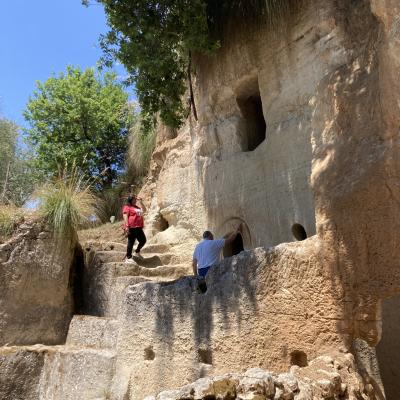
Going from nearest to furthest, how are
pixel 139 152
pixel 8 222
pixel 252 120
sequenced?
pixel 8 222
pixel 252 120
pixel 139 152

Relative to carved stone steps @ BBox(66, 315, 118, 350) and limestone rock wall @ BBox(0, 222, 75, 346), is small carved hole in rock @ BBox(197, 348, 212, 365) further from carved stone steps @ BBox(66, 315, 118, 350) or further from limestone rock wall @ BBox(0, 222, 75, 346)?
limestone rock wall @ BBox(0, 222, 75, 346)

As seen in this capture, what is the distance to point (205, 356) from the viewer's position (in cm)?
476

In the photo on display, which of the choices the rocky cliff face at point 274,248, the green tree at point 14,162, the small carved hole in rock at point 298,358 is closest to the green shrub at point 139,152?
the green tree at point 14,162

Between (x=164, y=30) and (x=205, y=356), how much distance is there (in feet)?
16.8

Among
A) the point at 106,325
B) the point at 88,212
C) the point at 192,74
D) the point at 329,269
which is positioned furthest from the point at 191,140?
the point at 329,269

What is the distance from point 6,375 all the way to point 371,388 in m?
5.09

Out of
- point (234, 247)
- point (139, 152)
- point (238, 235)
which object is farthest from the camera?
point (139, 152)

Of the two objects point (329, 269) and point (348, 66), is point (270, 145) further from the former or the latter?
point (329, 269)

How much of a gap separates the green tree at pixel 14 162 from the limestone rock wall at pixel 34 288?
24.9 ft

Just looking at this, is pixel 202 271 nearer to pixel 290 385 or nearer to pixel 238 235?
pixel 290 385

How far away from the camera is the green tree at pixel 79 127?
15.1 meters

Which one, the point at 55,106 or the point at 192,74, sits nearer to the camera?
the point at 192,74

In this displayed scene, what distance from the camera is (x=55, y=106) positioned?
16.0m

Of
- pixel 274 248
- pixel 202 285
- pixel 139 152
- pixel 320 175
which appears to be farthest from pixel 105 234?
pixel 320 175
